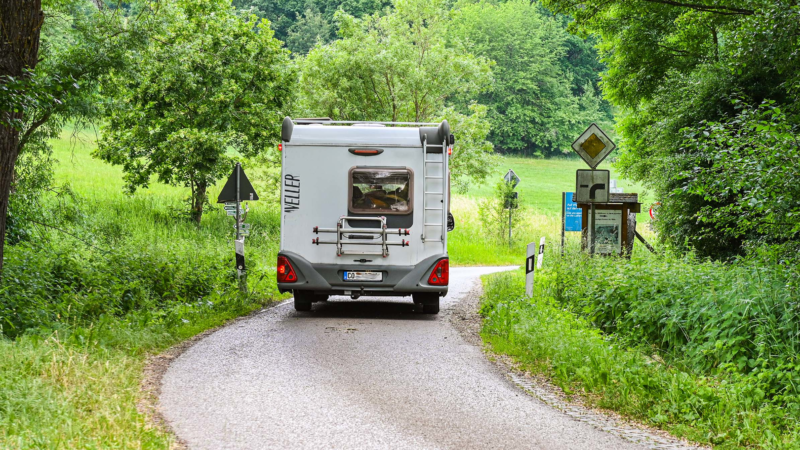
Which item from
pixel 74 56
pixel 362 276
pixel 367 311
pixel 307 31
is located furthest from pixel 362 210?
pixel 307 31

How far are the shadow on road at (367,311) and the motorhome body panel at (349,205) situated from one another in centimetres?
77

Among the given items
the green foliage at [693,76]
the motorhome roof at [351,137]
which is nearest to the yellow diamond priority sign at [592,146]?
the green foliage at [693,76]

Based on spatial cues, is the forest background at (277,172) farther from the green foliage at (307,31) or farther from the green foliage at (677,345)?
the green foliage at (307,31)

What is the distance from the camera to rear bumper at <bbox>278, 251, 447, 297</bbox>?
11.8 metres

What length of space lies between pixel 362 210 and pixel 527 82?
57.6m

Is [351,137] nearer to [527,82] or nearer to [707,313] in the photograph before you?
[707,313]

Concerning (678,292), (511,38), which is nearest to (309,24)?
(511,38)

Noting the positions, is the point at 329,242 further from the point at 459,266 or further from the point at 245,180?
the point at 459,266

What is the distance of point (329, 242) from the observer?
1174 centimetres

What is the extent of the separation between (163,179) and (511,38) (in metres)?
49.7

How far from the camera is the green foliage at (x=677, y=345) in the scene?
598cm

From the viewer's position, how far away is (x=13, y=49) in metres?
9.17

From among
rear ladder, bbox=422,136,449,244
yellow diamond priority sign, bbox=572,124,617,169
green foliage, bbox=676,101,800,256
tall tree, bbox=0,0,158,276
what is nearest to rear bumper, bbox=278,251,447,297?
rear ladder, bbox=422,136,449,244

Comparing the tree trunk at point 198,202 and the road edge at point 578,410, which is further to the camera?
the tree trunk at point 198,202
